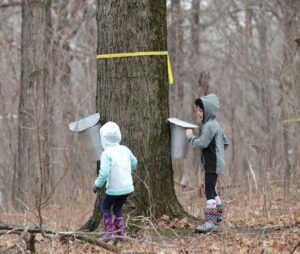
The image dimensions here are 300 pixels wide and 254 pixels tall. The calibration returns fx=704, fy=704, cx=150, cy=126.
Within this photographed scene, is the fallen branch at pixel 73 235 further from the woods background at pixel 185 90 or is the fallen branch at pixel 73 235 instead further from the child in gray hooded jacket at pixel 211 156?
the woods background at pixel 185 90

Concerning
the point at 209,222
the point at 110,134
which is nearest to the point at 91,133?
the point at 110,134

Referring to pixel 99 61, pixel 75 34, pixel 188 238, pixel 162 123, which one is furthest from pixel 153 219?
pixel 75 34

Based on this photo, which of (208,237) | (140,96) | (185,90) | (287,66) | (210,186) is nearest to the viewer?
(208,237)

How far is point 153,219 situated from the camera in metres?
6.77

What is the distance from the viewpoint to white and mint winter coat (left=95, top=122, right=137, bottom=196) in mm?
6477

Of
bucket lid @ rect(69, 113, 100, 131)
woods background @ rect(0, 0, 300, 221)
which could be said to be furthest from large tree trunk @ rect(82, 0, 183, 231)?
woods background @ rect(0, 0, 300, 221)

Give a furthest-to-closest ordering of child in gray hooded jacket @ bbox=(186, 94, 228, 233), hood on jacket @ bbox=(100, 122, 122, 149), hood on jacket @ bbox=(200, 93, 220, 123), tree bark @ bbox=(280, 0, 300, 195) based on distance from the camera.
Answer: tree bark @ bbox=(280, 0, 300, 195)
hood on jacket @ bbox=(200, 93, 220, 123)
child in gray hooded jacket @ bbox=(186, 94, 228, 233)
hood on jacket @ bbox=(100, 122, 122, 149)

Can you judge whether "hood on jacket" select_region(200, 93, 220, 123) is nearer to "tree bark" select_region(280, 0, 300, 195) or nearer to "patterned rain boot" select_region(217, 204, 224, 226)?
"patterned rain boot" select_region(217, 204, 224, 226)

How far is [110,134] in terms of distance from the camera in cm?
649

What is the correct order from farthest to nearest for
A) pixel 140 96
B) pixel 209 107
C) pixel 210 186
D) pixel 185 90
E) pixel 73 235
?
pixel 185 90
pixel 209 107
pixel 210 186
pixel 140 96
pixel 73 235

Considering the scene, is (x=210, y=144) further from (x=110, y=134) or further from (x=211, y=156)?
(x=110, y=134)

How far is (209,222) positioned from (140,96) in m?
1.41

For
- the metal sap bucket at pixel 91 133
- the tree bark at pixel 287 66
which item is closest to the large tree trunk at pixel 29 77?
the tree bark at pixel 287 66

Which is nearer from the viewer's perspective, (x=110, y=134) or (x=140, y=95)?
(x=110, y=134)
